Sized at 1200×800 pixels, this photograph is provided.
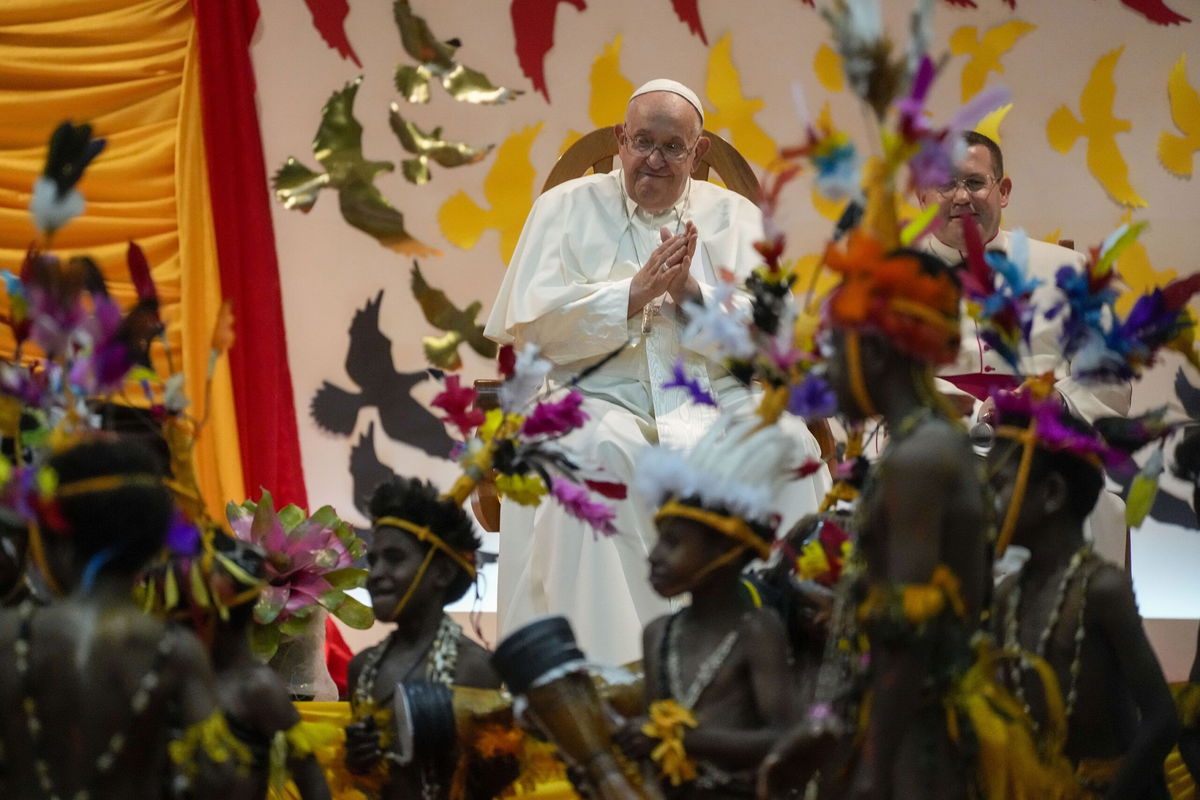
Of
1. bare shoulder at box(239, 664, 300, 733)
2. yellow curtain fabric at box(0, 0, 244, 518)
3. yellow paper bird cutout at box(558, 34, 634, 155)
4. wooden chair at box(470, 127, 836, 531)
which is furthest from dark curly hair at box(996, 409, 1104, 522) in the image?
yellow paper bird cutout at box(558, 34, 634, 155)

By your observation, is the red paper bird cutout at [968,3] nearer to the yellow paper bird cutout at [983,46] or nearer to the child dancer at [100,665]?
the yellow paper bird cutout at [983,46]

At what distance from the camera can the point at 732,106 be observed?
6.60 meters

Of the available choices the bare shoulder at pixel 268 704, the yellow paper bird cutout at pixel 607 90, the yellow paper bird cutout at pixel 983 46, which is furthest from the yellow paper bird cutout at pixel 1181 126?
the bare shoulder at pixel 268 704

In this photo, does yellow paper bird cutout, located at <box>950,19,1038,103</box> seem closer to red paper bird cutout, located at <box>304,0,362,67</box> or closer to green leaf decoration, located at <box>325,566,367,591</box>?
red paper bird cutout, located at <box>304,0,362,67</box>

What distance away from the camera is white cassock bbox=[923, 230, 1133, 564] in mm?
4312

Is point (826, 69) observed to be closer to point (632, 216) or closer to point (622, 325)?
point (632, 216)

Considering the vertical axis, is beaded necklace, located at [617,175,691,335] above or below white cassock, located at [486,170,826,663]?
above

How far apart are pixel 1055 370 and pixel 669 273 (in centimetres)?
105

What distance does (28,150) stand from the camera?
19.6 ft

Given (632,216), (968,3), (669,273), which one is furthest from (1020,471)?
(968,3)

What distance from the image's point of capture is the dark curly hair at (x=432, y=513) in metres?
3.12

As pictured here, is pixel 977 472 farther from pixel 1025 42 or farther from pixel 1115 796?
pixel 1025 42

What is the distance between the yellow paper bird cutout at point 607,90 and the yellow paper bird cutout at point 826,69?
0.76 metres

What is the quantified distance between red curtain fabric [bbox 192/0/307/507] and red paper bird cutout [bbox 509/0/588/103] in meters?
1.08
